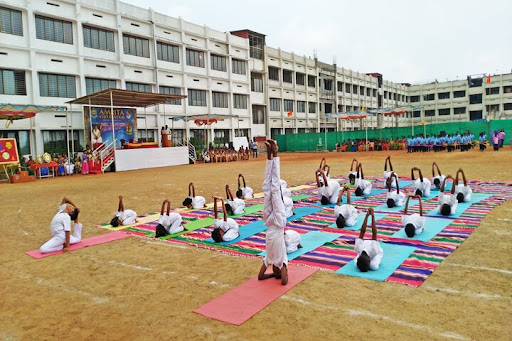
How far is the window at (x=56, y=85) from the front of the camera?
26.6m

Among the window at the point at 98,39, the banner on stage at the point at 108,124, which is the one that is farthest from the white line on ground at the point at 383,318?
the window at the point at 98,39

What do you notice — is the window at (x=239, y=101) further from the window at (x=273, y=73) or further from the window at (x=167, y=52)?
the window at (x=167, y=52)

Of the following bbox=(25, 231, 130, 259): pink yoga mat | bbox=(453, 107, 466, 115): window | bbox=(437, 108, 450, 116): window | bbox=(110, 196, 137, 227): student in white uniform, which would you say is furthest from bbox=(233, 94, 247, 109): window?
bbox=(453, 107, 466, 115): window

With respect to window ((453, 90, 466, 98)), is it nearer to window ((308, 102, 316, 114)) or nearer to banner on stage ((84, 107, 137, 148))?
window ((308, 102, 316, 114))

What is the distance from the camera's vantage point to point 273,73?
161ft

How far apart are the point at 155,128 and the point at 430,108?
57295 mm

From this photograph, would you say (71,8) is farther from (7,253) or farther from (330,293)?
(330,293)

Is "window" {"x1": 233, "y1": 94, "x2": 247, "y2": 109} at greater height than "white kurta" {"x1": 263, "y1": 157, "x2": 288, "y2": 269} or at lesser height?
greater

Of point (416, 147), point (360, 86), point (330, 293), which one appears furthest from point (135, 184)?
point (360, 86)

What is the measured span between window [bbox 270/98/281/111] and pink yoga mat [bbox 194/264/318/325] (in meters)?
44.4

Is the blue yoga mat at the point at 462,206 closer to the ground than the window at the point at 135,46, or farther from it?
closer to the ground

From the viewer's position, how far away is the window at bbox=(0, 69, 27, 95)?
24734 millimetres

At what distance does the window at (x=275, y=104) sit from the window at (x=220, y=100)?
28.4 feet

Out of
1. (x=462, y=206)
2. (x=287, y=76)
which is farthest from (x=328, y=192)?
(x=287, y=76)
